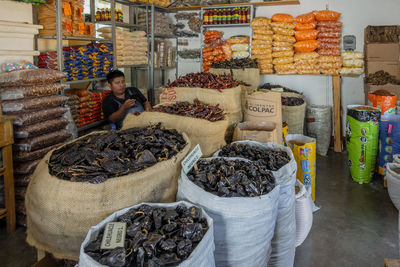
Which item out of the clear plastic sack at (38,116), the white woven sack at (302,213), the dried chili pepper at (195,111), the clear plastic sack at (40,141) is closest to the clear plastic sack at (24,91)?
the clear plastic sack at (38,116)

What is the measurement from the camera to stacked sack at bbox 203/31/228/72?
5.23 meters

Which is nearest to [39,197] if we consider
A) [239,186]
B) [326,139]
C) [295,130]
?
[239,186]

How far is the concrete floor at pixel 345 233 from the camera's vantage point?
222 centimetres

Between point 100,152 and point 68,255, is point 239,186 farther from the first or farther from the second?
point 68,255

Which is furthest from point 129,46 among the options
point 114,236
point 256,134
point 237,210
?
point 114,236

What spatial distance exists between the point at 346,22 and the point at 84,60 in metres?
3.83

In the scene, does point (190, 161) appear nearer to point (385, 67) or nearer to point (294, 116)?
point (294, 116)

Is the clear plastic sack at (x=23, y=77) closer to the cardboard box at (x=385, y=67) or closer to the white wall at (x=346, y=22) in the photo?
the white wall at (x=346, y=22)

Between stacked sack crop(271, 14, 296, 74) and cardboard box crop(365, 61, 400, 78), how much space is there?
41.6 inches

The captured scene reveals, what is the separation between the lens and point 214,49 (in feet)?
17.4

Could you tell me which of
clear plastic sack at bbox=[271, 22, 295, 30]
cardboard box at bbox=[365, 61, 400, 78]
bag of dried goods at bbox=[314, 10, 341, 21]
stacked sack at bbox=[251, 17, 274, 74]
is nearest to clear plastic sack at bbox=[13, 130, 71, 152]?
stacked sack at bbox=[251, 17, 274, 74]

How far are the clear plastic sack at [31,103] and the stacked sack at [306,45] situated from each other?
3496 mm

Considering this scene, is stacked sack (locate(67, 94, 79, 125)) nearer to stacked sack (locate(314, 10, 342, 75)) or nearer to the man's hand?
the man's hand

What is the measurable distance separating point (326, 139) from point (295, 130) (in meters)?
0.64
